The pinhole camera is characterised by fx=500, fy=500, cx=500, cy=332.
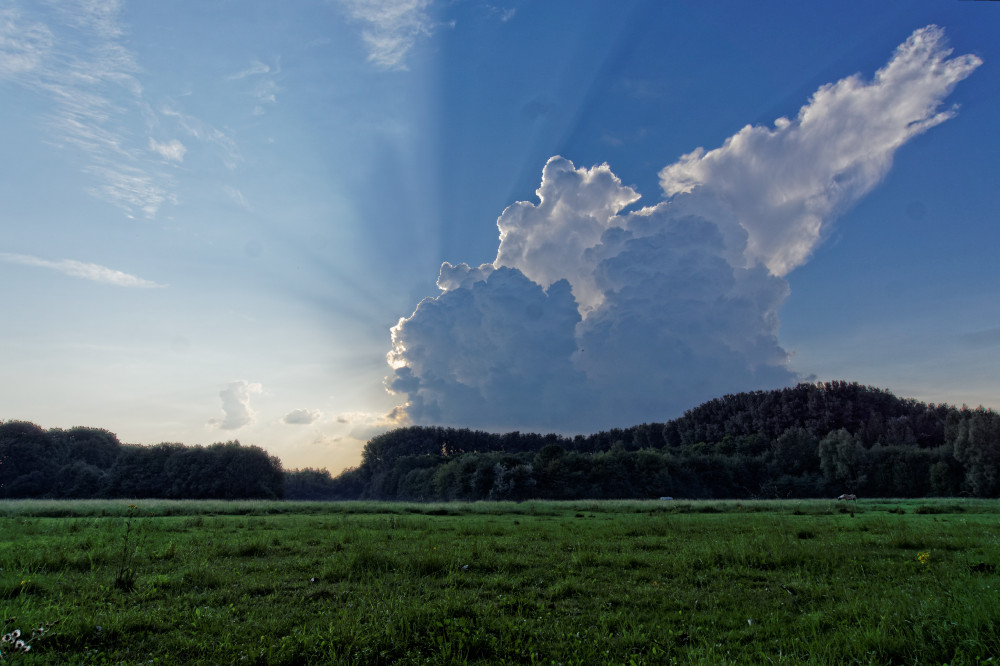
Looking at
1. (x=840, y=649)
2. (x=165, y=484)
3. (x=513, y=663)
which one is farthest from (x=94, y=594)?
(x=165, y=484)

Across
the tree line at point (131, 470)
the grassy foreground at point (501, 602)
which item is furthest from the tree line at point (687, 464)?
the grassy foreground at point (501, 602)

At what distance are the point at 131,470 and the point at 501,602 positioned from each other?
11931 cm

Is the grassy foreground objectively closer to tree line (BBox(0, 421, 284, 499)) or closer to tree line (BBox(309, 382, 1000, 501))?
tree line (BBox(309, 382, 1000, 501))

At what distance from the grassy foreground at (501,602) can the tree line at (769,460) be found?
269 feet

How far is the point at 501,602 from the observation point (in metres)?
9.62

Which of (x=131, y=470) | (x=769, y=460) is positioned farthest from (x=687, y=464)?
(x=131, y=470)

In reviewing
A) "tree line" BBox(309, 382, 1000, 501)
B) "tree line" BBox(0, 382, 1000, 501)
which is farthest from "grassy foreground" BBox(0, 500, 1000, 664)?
"tree line" BBox(0, 382, 1000, 501)

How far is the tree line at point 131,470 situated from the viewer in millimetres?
97188

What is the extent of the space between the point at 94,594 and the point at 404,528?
15.1 metres

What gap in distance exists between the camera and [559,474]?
359 ft

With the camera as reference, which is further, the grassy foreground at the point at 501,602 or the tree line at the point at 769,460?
the tree line at the point at 769,460

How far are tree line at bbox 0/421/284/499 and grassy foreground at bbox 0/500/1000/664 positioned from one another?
97.4 metres

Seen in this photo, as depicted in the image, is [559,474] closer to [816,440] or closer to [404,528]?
[816,440]

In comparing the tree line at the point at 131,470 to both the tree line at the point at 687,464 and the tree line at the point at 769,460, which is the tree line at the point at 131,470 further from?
the tree line at the point at 769,460
